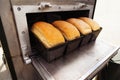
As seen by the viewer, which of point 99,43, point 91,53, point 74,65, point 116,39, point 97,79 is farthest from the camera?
point 116,39

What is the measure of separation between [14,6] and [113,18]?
120 centimetres

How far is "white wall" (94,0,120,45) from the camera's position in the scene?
102 centimetres

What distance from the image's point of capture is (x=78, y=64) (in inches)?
19.6

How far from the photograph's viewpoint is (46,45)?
417mm

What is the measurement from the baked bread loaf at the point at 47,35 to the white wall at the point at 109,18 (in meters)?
0.69

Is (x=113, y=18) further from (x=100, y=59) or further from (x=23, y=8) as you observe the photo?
(x=23, y=8)

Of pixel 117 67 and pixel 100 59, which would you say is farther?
pixel 117 67

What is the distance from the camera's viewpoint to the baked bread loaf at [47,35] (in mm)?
420

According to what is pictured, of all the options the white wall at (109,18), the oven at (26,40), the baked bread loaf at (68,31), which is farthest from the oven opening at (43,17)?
the white wall at (109,18)

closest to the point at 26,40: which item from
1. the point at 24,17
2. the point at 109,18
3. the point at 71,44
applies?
the point at 24,17

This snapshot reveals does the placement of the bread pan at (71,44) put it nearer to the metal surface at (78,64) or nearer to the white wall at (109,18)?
the metal surface at (78,64)

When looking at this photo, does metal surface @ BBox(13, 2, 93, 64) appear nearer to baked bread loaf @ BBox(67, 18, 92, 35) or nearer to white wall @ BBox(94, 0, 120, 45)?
baked bread loaf @ BBox(67, 18, 92, 35)

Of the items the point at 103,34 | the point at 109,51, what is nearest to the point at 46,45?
the point at 109,51

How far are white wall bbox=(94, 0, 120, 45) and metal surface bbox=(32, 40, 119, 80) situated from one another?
1.70 feet
